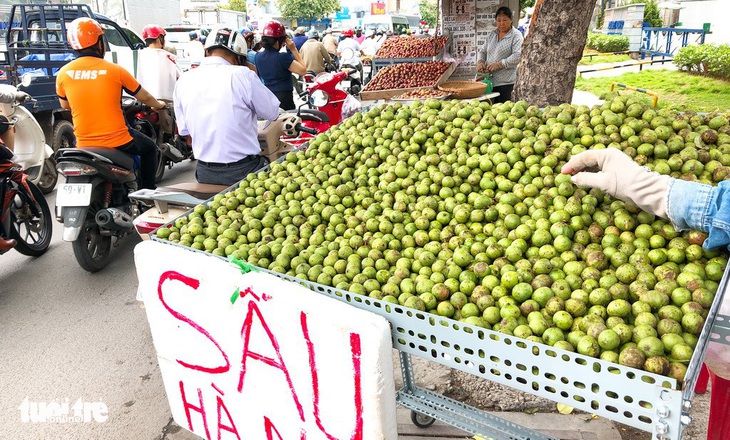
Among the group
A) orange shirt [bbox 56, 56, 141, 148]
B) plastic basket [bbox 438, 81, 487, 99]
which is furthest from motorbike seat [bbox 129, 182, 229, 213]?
plastic basket [bbox 438, 81, 487, 99]

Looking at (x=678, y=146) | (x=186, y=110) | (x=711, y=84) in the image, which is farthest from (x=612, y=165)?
(x=711, y=84)

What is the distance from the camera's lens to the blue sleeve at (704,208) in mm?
1658

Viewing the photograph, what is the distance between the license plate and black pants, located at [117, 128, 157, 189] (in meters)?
0.72

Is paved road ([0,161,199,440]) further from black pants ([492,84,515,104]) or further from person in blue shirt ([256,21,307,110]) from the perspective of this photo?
black pants ([492,84,515,104])

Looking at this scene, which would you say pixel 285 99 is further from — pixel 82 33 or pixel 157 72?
pixel 82 33

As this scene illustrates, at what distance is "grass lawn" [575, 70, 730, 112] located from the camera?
10203 mm

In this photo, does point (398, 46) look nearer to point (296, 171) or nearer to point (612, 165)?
point (296, 171)

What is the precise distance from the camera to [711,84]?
12375 mm

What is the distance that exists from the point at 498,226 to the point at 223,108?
2.41m

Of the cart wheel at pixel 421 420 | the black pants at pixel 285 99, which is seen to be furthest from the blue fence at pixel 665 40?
the cart wheel at pixel 421 420

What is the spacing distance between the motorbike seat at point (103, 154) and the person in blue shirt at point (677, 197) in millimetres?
3825

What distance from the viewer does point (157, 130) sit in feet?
21.1

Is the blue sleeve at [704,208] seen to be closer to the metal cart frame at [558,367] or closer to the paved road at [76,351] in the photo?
the metal cart frame at [558,367]

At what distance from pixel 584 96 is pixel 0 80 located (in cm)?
1194
